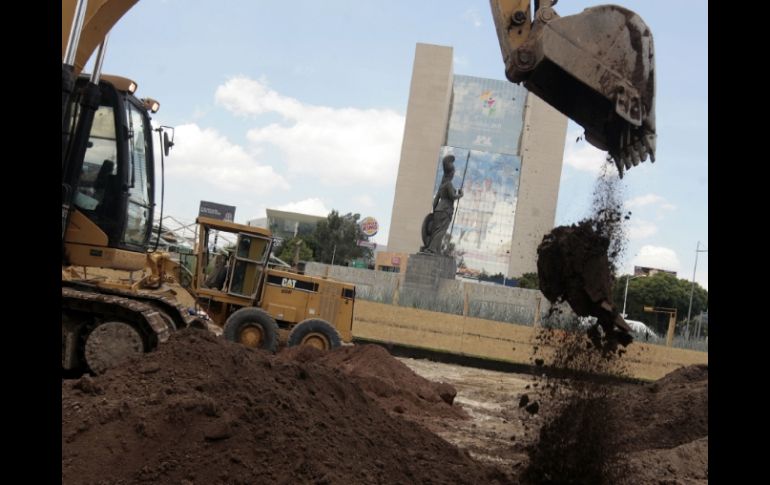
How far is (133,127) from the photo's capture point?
841 cm

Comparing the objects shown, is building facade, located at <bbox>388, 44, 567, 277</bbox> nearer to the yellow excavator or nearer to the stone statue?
the stone statue

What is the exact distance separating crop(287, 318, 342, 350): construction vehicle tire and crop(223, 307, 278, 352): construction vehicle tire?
2.14 ft

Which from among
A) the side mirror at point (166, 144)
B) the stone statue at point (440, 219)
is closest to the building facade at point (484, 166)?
the stone statue at point (440, 219)

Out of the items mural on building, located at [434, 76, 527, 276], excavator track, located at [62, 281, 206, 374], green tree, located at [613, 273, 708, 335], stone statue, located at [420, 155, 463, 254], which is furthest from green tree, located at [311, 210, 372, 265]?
excavator track, located at [62, 281, 206, 374]

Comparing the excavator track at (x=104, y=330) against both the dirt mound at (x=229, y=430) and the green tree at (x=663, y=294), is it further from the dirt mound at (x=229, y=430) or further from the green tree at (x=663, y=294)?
the green tree at (x=663, y=294)

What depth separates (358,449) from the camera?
5.59 meters

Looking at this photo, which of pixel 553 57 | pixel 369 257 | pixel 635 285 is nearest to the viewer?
pixel 553 57

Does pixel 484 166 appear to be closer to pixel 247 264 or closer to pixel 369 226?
pixel 369 226

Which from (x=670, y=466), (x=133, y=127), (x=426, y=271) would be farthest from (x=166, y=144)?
(x=426, y=271)

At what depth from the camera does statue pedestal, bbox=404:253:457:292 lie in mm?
24859
